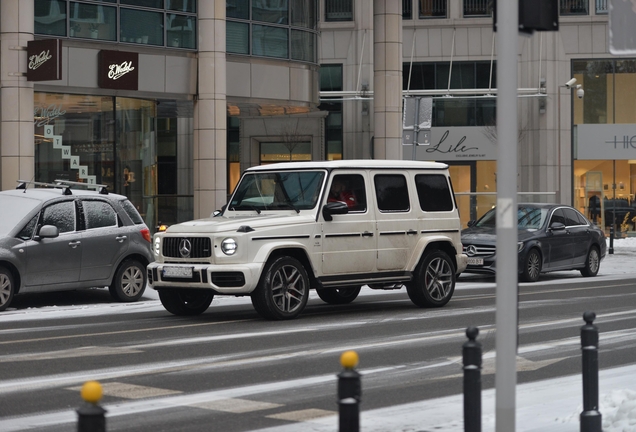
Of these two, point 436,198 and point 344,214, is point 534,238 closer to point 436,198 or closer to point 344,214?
point 436,198

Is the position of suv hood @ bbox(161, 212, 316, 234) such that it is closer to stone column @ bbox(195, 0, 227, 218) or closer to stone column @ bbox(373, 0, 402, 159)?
stone column @ bbox(195, 0, 227, 218)

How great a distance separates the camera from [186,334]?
1297cm

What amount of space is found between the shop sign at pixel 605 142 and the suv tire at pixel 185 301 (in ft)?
108

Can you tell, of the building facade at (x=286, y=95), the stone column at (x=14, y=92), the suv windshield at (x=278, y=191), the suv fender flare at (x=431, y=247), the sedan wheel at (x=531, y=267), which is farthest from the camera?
the building facade at (x=286, y=95)

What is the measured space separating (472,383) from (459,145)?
4090 centimetres

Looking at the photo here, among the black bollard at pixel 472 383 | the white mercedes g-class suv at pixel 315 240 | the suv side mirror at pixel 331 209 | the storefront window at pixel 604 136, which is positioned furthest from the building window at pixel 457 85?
the black bollard at pixel 472 383

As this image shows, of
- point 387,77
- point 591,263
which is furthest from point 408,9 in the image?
point 591,263

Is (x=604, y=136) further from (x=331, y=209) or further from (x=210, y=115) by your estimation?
(x=331, y=209)

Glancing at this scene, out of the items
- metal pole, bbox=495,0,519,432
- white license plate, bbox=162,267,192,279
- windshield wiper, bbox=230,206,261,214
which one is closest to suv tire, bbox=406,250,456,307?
windshield wiper, bbox=230,206,261,214

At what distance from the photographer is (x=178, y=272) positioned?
14.1 m

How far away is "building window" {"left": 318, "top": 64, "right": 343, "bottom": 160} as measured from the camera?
47000 mm

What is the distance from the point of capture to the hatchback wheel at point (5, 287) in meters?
15.4

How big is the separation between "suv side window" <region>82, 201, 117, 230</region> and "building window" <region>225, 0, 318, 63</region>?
12.7m

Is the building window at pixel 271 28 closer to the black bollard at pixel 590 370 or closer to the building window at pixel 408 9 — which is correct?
the building window at pixel 408 9
